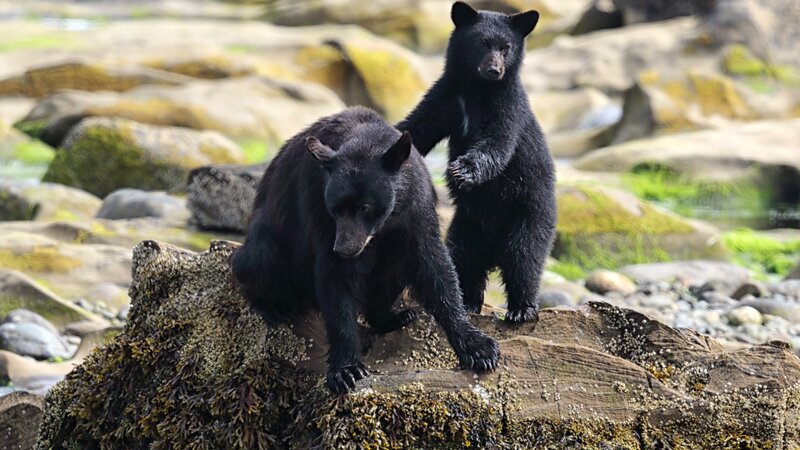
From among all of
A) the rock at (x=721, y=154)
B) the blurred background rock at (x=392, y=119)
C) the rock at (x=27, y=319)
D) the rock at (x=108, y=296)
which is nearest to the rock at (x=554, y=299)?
the blurred background rock at (x=392, y=119)

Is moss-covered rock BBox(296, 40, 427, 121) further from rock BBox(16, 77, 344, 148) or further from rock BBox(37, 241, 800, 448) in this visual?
rock BBox(37, 241, 800, 448)

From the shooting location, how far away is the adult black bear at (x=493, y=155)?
272 inches

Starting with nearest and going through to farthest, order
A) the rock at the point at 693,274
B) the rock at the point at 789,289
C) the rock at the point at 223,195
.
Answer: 1. the rock at the point at 223,195
2. the rock at the point at 789,289
3. the rock at the point at 693,274

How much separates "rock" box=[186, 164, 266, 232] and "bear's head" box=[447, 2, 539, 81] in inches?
234

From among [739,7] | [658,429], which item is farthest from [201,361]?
[739,7]

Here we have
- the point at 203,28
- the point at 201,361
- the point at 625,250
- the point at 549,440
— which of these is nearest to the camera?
the point at 549,440

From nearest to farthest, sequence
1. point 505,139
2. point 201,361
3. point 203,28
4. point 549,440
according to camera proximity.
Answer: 1. point 549,440
2. point 201,361
3. point 505,139
4. point 203,28

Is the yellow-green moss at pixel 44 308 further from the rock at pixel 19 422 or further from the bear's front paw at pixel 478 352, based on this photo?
the bear's front paw at pixel 478 352

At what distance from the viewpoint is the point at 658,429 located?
5535 millimetres

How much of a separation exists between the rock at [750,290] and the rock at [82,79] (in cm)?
1454

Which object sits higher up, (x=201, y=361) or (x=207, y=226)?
(x=201, y=361)

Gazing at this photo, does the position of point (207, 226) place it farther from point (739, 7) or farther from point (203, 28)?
point (203, 28)

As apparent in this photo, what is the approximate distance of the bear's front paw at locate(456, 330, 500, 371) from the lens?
5688mm

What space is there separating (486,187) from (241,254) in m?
1.57
